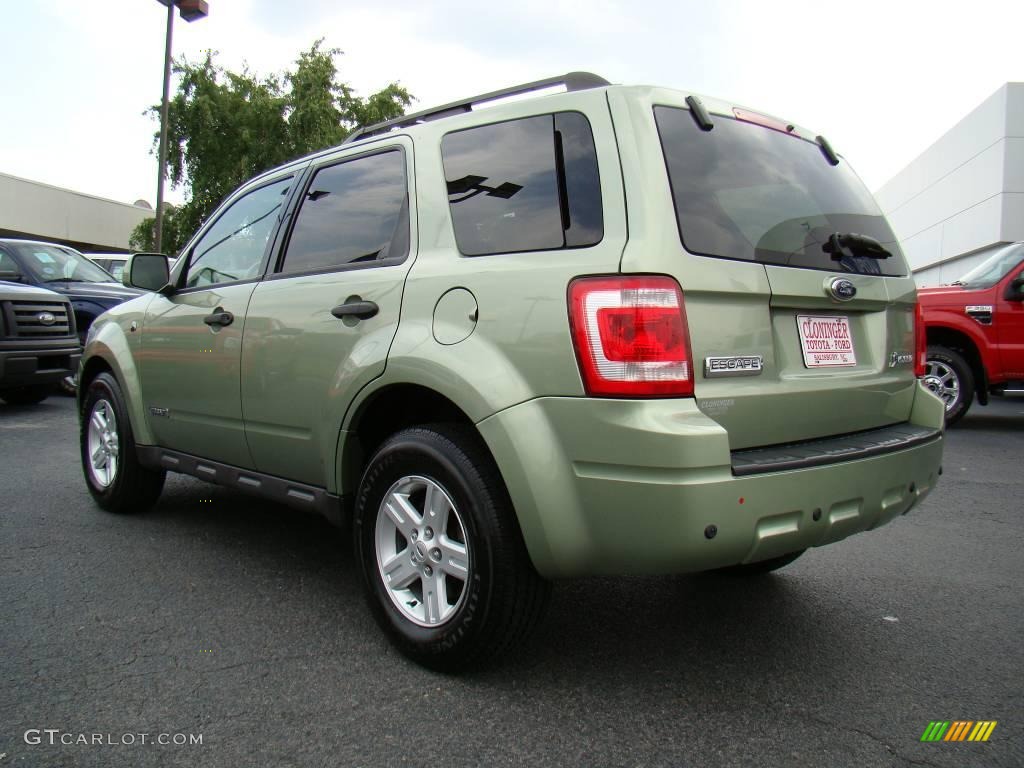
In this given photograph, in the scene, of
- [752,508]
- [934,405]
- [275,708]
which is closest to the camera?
[752,508]

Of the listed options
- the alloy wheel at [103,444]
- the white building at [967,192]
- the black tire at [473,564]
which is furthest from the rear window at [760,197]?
the white building at [967,192]

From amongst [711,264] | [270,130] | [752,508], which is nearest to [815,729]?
[752,508]

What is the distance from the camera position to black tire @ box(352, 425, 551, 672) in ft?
8.21

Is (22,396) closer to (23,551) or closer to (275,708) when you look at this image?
(23,551)

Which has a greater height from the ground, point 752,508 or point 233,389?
point 233,389

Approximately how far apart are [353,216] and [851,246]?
1.88 meters

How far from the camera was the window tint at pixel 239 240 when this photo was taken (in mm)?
3812

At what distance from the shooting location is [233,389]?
3.69 m

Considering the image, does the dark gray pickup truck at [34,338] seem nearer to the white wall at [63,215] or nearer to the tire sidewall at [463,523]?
the tire sidewall at [463,523]

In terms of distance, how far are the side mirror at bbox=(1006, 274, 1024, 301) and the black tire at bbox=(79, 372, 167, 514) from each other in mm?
7826

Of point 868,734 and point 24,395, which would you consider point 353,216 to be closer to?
point 868,734

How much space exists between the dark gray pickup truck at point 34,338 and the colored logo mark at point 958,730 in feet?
29.6

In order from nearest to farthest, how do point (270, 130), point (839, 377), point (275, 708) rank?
point (275, 708), point (839, 377), point (270, 130)

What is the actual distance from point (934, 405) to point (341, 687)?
235cm
